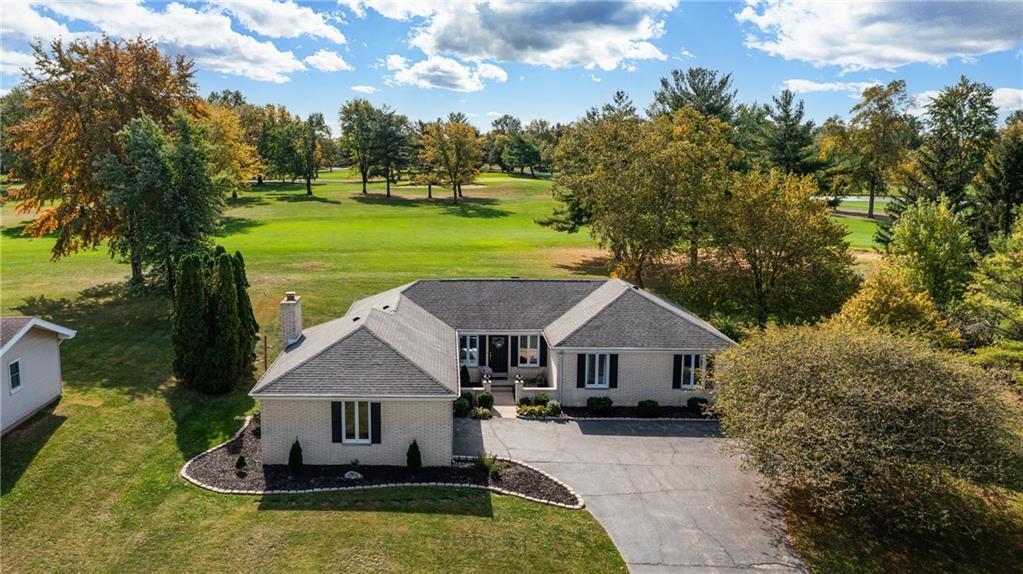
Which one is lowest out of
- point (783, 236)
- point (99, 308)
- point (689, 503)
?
A: point (689, 503)

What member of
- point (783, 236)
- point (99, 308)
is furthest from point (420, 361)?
point (99, 308)

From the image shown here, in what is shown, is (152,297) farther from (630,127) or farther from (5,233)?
(5,233)

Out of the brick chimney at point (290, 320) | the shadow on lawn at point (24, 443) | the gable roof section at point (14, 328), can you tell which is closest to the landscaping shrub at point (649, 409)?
the brick chimney at point (290, 320)

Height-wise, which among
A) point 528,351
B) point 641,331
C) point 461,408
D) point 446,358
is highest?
point 641,331

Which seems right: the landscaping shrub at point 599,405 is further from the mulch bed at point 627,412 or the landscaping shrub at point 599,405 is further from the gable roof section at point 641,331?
the gable roof section at point 641,331

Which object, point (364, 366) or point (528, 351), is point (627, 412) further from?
point (364, 366)

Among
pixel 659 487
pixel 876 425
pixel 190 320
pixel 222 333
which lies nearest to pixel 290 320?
pixel 222 333

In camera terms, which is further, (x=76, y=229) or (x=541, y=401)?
(x=76, y=229)
